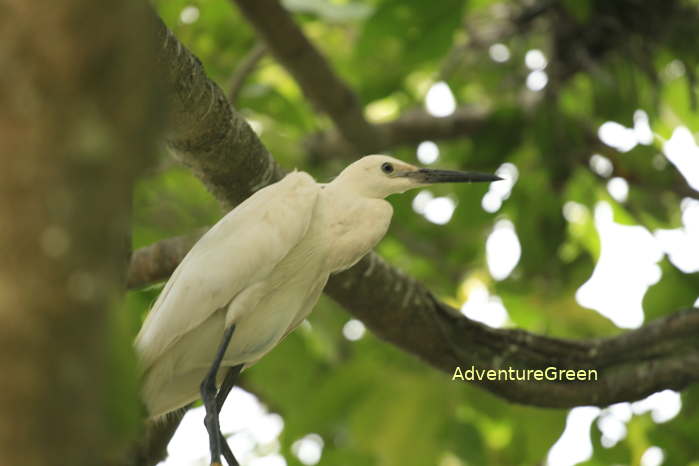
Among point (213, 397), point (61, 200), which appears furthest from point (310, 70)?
point (61, 200)

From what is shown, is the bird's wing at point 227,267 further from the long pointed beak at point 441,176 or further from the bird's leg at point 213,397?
the long pointed beak at point 441,176

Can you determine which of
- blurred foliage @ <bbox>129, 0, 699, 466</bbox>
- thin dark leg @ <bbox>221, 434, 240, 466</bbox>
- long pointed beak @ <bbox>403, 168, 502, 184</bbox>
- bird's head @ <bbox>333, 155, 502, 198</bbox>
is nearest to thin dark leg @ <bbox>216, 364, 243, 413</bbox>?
thin dark leg @ <bbox>221, 434, 240, 466</bbox>

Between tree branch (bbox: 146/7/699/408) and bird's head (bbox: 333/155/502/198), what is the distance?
8.3 inches

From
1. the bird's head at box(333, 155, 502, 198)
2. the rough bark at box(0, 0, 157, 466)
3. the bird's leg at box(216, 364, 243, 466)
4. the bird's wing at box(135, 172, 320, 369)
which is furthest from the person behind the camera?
the bird's head at box(333, 155, 502, 198)

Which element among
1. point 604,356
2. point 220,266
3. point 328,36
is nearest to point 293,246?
point 220,266

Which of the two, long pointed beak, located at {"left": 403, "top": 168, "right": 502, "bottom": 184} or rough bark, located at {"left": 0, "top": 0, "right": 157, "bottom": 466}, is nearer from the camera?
rough bark, located at {"left": 0, "top": 0, "right": 157, "bottom": 466}

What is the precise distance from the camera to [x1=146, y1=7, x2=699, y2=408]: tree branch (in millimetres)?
2760

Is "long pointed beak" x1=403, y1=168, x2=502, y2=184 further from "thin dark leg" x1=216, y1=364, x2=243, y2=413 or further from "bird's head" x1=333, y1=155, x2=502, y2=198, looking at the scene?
"thin dark leg" x1=216, y1=364, x2=243, y2=413

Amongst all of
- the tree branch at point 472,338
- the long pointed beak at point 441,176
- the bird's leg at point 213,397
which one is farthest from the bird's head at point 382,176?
the bird's leg at point 213,397

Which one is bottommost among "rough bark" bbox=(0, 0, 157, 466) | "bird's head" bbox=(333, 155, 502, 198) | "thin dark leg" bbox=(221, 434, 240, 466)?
"thin dark leg" bbox=(221, 434, 240, 466)

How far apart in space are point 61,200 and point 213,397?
2.06m

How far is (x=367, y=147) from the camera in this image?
4609 mm

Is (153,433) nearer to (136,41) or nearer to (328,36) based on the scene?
(136,41)

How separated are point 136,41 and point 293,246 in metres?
1.97
